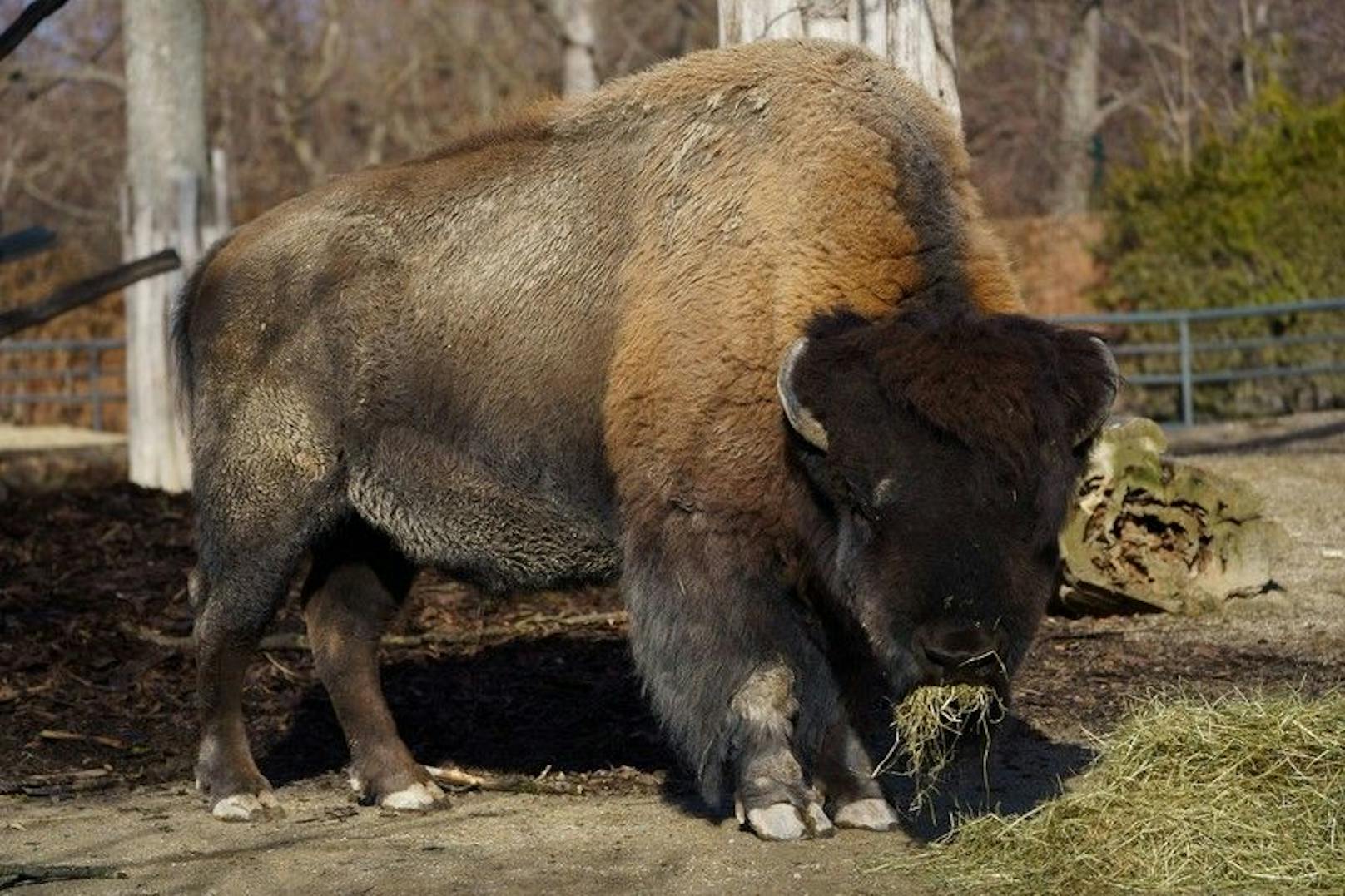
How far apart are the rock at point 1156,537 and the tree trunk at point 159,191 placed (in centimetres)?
704

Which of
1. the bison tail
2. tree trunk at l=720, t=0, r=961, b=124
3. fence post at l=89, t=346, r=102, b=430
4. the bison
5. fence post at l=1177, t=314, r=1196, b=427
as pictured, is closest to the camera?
→ the bison

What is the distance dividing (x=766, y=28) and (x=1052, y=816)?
347 cm

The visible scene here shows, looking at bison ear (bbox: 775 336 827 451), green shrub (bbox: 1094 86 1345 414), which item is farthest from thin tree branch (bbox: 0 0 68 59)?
green shrub (bbox: 1094 86 1345 414)

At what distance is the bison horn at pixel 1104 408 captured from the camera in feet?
18.1

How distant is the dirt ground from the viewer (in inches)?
229

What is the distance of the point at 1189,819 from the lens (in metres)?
5.42

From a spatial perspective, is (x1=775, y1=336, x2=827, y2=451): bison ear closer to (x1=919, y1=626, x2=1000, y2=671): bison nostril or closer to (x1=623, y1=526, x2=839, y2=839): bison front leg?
(x1=623, y1=526, x2=839, y2=839): bison front leg

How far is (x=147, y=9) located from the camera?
15.0 metres

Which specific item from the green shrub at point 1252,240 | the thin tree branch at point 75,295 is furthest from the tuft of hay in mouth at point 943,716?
the green shrub at point 1252,240

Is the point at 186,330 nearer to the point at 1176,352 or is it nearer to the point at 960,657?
the point at 960,657

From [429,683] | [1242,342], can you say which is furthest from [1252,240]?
[429,683]

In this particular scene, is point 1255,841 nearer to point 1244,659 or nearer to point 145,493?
point 1244,659

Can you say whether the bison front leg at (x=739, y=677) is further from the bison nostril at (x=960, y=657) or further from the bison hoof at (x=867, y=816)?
the bison nostril at (x=960, y=657)

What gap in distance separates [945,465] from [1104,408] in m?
0.55
